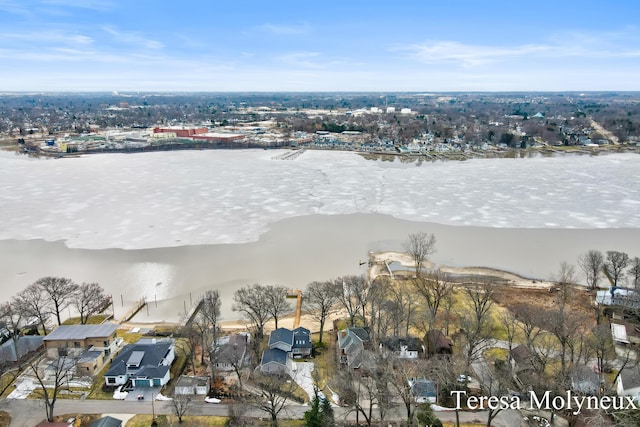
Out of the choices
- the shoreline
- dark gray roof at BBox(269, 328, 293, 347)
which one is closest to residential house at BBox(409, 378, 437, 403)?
dark gray roof at BBox(269, 328, 293, 347)

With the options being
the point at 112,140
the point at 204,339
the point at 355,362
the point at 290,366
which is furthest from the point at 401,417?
the point at 112,140

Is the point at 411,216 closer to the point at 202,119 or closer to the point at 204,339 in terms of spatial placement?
the point at 204,339

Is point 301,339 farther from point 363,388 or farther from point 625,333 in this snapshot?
point 625,333

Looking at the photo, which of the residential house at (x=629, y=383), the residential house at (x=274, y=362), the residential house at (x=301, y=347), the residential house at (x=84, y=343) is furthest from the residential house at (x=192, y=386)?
the residential house at (x=629, y=383)

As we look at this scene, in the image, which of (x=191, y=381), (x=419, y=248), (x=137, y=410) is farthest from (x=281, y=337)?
(x=419, y=248)

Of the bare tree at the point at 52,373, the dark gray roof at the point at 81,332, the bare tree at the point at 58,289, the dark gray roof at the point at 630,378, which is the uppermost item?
the bare tree at the point at 58,289

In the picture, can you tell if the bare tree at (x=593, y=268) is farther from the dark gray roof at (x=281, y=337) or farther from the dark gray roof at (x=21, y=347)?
the dark gray roof at (x=21, y=347)

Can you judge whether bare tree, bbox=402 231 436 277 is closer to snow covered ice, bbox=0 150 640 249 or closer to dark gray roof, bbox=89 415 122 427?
snow covered ice, bbox=0 150 640 249

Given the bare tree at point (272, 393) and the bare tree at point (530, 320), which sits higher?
the bare tree at point (530, 320)
